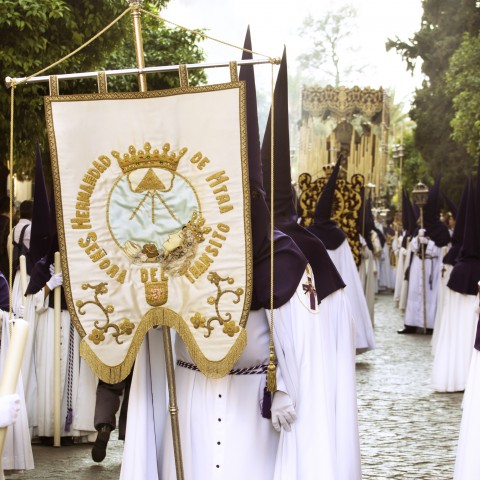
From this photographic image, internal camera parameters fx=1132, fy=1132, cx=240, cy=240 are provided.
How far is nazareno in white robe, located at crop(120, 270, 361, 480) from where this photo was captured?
5.84 metres

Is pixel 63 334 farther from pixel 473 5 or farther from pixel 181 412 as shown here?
pixel 473 5

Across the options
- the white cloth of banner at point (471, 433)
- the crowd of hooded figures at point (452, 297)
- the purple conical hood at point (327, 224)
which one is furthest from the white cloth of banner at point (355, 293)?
the white cloth of banner at point (471, 433)

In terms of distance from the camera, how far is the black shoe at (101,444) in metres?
8.36

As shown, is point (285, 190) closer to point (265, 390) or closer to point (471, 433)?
point (265, 390)

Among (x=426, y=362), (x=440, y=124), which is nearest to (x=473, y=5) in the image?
(x=440, y=124)

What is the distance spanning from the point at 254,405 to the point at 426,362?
10398 mm

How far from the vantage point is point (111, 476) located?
841cm

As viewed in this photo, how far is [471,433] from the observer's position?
6.76 metres

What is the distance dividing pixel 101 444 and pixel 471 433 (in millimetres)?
2997

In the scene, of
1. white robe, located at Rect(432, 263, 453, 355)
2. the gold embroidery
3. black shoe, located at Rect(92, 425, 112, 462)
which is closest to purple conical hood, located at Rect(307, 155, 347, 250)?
white robe, located at Rect(432, 263, 453, 355)

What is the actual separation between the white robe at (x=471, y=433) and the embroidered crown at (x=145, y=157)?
250 centimetres

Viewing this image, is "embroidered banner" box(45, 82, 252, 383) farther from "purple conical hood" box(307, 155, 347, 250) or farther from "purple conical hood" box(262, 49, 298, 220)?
"purple conical hood" box(307, 155, 347, 250)

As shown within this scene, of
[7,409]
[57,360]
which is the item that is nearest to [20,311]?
[57,360]

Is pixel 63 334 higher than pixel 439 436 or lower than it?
higher
